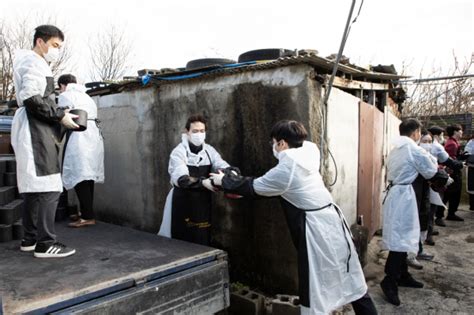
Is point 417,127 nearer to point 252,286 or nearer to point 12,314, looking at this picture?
point 252,286

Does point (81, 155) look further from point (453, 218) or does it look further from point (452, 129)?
point (452, 129)

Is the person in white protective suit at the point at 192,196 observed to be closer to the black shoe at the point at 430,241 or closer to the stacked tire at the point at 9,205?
the stacked tire at the point at 9,205

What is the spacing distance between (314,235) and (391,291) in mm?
1814

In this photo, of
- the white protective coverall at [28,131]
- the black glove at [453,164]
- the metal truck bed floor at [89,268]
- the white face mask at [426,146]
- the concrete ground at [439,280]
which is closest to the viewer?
the metal truck bed floor at [89,268]

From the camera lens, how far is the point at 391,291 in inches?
155

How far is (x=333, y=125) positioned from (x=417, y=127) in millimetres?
1050

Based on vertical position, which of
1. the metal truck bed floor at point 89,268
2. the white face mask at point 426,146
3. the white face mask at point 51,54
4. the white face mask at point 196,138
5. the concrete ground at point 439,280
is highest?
the white face mask at point 51,54

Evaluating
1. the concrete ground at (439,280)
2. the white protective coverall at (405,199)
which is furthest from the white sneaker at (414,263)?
the white protective coverall at (405,199)

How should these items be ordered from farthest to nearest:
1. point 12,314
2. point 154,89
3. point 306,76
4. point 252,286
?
1. point 154,89
2. point 252,286
3. point 306,76
4. point 12,314

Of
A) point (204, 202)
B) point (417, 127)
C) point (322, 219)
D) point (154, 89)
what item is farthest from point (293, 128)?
point (154, 89)

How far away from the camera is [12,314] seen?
6.26ft

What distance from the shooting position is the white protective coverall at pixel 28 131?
2916mm

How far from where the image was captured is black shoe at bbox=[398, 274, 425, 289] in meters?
4.36

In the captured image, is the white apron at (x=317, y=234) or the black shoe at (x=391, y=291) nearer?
the white apron at (x=317, y=234)
